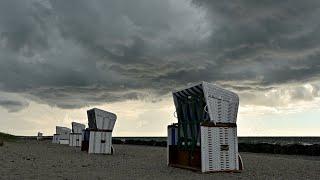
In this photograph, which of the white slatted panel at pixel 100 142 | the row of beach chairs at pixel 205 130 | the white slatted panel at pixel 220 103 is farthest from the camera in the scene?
the white slatted panel at pixel 100 142

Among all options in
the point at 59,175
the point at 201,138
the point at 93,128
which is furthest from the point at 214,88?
the point at 93,128

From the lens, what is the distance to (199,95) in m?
16.3

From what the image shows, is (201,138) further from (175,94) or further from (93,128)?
(93,128)

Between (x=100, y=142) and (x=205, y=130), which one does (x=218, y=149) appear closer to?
(x=205, y=130)

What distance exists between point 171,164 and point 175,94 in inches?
133

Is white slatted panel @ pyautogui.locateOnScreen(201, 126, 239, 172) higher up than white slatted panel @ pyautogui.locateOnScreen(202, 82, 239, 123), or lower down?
lower down

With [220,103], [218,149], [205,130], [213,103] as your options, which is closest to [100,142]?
[218,149]

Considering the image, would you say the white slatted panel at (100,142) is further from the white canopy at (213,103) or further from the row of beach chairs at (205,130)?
the white canopy at (213,103)

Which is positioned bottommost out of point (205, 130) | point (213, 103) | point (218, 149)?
point (218, 149)

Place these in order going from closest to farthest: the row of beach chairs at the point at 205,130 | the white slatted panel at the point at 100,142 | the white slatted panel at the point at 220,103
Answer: the white slatted panel at the point at 220,103 → the row of beach chairs at the point at 205,130 → the white slatted panel at the point at 100,142

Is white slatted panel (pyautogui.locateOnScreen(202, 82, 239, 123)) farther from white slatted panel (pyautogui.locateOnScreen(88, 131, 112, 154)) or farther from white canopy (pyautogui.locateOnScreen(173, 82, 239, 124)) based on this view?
white slatted panel (pyautogui.locateOnScreen(88, 131, 112, 154))

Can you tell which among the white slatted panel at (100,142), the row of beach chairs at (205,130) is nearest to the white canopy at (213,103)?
the row of beach chairs at (205,130)

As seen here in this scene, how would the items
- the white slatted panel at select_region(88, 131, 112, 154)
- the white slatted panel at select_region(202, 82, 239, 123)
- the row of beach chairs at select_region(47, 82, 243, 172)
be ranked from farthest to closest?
the white slatted panel at select_region(88, 131, 112, 154)
the row of beach chairs at select_region(47, 82, 243, 172)
the white slatted panel at select_region(202, 82, 239, 123)

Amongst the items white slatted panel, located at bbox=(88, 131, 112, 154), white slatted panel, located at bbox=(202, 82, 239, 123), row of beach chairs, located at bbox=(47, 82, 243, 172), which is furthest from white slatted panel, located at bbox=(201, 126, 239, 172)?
white slatted panel, located at bbox=(88, 131, 112, 154)
